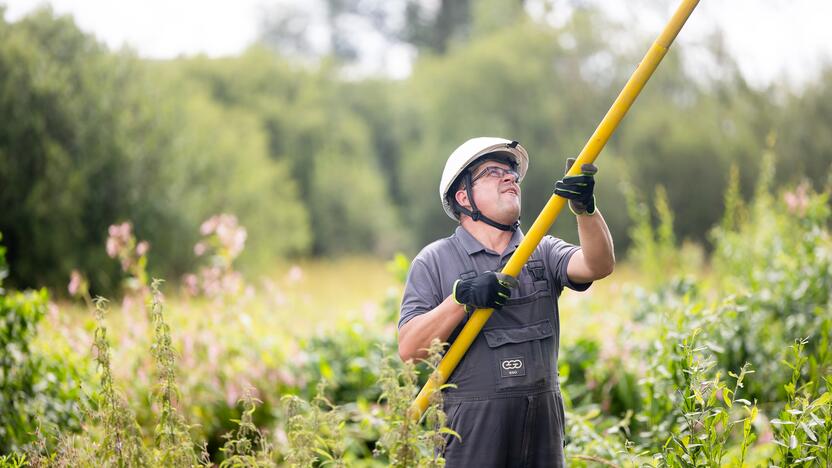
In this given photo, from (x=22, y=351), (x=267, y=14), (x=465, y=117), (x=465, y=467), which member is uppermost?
(x=267, y=14)

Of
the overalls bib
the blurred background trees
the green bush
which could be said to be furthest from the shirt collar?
the blurred background trees

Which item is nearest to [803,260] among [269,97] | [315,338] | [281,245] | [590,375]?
[590,375]

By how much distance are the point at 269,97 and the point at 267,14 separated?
60.2 feet

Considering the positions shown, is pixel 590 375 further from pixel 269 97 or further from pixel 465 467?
pixel 269 97

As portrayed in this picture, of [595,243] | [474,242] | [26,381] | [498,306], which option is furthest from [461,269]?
[26,381]

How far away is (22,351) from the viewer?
14.2ft

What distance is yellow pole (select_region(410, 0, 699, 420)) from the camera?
9.86 ft

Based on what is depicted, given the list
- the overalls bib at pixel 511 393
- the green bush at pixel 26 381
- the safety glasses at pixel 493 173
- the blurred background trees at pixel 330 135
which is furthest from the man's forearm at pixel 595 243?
→ the blurred background trees at pixel 330 135

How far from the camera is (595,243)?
9.74ft

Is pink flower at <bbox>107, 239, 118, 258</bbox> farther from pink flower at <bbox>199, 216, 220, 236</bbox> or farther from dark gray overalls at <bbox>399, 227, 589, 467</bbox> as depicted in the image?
dark gray overalls at <bbox>399, 227, 589, 467</bbox>

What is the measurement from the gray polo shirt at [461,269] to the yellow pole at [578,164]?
14 centimetres

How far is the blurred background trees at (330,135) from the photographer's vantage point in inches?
505

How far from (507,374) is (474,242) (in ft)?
1.69

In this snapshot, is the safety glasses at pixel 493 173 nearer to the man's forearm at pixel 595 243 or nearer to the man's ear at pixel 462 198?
the man's ear at pixel 462 198
